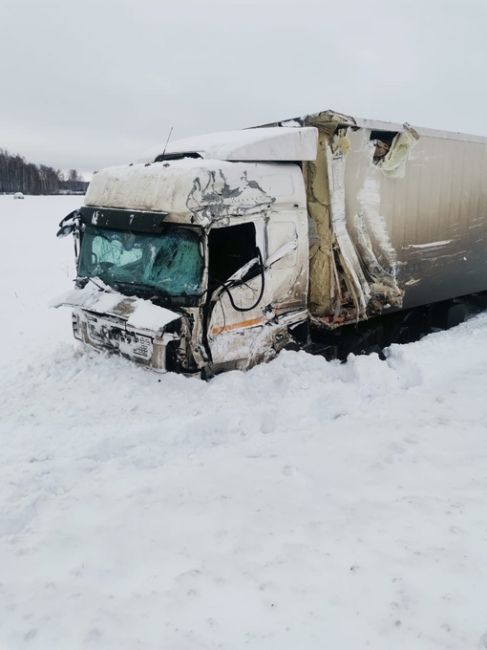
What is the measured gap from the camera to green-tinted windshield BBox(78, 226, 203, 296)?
5.49 metres

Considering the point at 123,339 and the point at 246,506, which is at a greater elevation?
the point at 123,339

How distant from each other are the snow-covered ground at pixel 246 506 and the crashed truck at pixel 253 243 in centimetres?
46

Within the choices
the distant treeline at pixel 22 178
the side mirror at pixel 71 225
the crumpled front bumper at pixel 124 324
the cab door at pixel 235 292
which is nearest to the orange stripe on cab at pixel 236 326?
the cab door at pixel 235 292

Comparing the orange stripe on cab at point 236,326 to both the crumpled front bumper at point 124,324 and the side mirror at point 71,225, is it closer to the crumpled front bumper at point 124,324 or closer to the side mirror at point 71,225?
the crumpled front bumper at point 124,324

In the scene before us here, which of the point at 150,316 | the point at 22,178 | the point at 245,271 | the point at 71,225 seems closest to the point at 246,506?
the point at 150,316

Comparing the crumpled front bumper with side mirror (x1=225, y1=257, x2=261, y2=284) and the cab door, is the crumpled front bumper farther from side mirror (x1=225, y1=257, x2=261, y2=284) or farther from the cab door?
side mirror (x1=225, y1=257, x2=261, y2=284)

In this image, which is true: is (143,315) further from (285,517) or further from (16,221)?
(16,221)

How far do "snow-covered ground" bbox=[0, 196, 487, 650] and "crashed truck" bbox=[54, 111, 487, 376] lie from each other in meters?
0.46

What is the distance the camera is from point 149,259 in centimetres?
578

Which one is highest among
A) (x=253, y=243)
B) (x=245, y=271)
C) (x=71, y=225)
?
A: (x=71, y=225)

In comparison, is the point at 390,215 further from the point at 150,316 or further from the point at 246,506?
the point at 246,506

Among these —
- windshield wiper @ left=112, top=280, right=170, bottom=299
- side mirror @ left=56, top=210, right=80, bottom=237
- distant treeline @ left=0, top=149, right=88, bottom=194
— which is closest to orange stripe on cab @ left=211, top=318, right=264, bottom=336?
windshield wiper @ left=112, top=280, right=170, bottom=299

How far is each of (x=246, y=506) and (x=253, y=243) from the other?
3159 millimetres

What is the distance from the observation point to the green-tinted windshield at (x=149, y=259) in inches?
216
